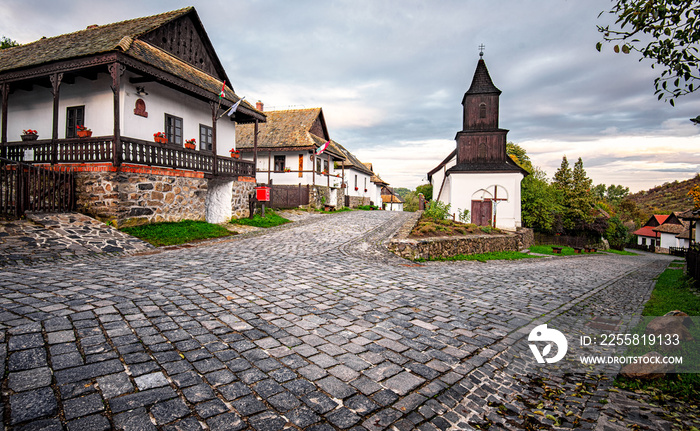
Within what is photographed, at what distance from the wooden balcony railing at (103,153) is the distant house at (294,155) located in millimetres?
11228

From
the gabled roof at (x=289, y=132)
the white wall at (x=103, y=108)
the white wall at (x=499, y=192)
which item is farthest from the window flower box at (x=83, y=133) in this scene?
the white wall at (x=499, y=192)

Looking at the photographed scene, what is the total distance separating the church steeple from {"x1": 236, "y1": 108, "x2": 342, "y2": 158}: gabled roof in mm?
11555

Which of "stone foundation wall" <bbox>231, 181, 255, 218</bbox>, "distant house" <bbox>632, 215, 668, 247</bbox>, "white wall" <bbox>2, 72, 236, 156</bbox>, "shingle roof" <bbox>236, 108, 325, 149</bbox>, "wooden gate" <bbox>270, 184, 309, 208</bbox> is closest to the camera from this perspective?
"white wall" <bbox>2, 72, 236, 156</bbox>

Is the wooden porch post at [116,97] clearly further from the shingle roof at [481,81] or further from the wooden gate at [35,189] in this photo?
the shingle roof at [481,81]

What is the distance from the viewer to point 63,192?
10711 millimetres

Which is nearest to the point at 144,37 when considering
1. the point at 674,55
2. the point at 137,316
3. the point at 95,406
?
the point at 137,316

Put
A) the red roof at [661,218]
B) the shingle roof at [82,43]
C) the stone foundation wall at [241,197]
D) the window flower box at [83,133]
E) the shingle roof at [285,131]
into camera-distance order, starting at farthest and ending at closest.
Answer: the red roof at [661,218]
the shingle roof at [285,131]
the stone foundation wall at [241,197]
the window flower box at [83,133]
the shingle roof at [82,43]

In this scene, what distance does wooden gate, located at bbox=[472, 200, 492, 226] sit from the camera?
26500mm

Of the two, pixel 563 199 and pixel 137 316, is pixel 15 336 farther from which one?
pixel 563 199

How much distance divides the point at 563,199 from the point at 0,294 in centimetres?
4562

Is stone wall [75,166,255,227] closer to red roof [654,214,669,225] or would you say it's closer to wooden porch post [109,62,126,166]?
wooden porch post [109,62,126,166]

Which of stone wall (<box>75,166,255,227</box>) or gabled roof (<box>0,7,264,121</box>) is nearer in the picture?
stone wall (<box>75,166,255,227</box>)

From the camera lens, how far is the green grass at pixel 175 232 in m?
10.5

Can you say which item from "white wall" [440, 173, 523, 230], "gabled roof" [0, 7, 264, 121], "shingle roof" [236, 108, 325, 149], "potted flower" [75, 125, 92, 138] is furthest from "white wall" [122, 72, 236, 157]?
"white wall" [440, 173, 523, 230]
